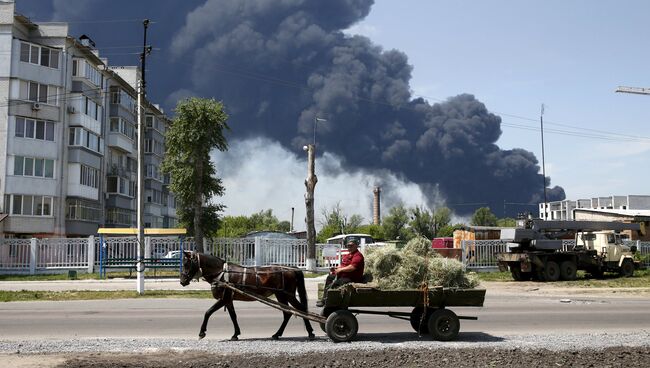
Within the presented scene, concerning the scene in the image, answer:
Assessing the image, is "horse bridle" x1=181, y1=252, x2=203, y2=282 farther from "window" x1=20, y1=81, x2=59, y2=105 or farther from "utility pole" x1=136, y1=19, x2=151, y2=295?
"window" x1=20, y1=81, x2=59, y2=105

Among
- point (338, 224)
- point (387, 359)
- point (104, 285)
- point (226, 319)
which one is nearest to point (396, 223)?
point (338, 224)

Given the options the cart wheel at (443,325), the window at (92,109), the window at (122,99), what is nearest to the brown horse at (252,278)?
the cart wheel at (443,325)

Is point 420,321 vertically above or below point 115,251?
below

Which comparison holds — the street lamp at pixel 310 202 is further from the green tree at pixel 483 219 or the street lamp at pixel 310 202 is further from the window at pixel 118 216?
the green tree at pixel 483 219

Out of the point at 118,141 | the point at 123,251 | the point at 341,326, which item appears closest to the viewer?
the point at 341,326

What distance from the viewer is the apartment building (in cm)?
4725

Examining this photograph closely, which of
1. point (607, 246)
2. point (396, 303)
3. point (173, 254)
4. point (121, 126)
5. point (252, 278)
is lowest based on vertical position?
point (396, 303)

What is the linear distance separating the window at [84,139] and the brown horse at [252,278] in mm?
44426

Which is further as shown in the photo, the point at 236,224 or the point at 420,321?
the point at 236,224

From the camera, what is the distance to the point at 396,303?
1127cm

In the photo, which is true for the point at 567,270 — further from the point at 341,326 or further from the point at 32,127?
the point at 32,127

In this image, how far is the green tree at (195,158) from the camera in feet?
138

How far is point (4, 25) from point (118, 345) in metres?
44.6

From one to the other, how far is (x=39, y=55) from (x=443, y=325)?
4671 centimetres
